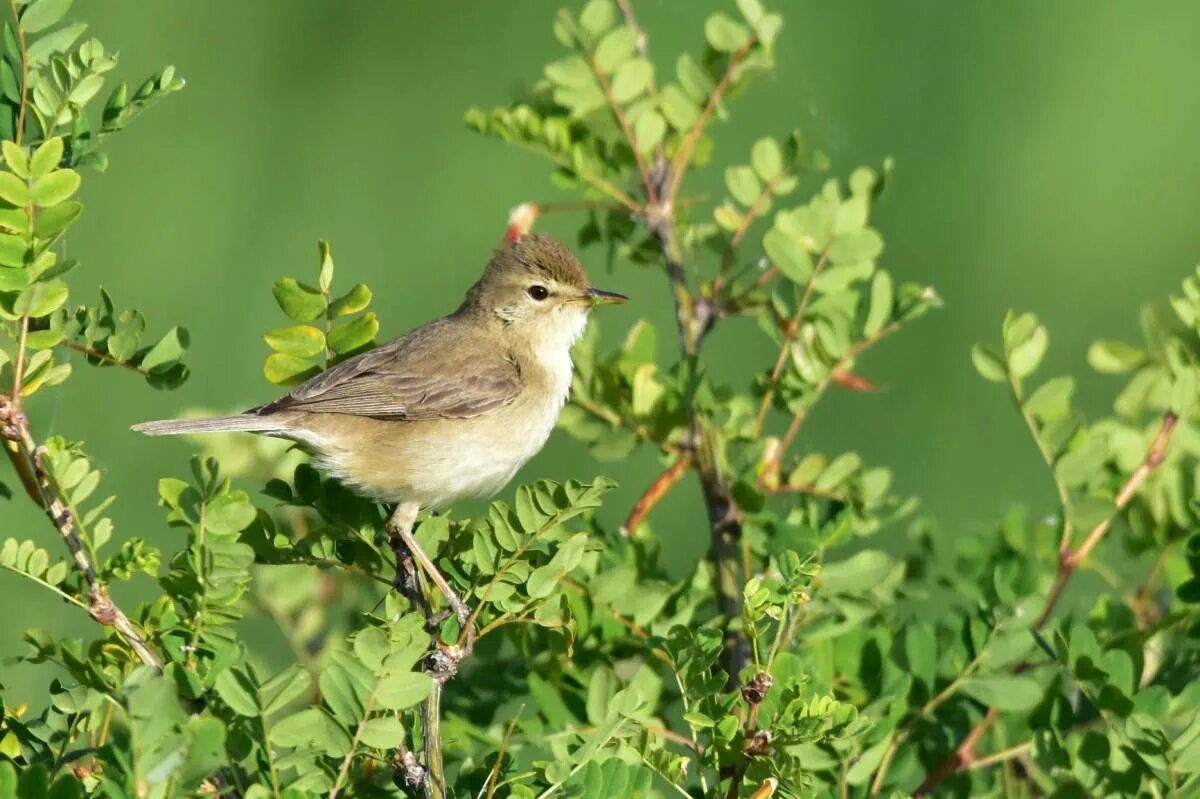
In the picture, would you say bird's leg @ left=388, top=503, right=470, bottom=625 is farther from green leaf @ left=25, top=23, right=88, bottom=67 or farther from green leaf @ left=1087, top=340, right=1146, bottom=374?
green leaf @ left=1087, top=340, right=1146, bottom=374

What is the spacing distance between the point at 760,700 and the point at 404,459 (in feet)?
4.71

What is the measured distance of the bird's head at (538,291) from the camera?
3.63 meters

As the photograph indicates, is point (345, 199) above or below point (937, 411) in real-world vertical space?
above

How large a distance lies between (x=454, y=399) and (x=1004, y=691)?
1.47m

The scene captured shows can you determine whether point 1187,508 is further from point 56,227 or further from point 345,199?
point 345,199

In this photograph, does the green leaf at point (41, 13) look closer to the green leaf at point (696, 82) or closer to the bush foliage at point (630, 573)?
the bush foliage at point (630, 573)

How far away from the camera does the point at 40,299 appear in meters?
1.85

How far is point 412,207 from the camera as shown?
20.4 ft

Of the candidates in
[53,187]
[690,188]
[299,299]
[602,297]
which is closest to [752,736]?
[299,299]

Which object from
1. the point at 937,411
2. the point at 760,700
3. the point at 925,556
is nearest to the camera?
the point at 760,700

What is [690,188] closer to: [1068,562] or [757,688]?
[1068,562]

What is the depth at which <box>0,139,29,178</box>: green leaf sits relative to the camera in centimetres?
182

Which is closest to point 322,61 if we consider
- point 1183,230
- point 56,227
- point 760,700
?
point 1183,230

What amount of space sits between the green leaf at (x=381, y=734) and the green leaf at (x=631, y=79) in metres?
1.42
